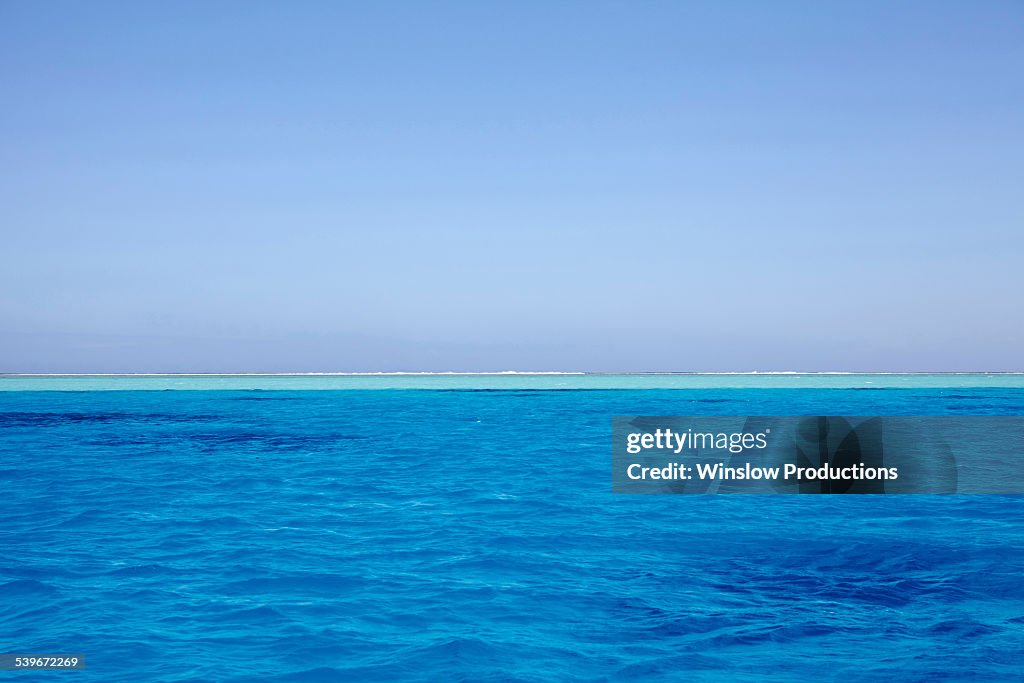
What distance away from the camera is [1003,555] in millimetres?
13500

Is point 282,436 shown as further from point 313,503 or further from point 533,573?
point 533,573

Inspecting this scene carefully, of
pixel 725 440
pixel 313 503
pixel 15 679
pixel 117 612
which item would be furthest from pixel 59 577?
pixel 725 440

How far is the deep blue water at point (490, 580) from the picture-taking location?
8.83 metres

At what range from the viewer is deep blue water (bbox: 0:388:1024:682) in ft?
29.0

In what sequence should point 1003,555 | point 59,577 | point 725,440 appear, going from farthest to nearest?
1. point 725,440
2. point 1003,555
3. point 59,577

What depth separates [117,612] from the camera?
33.7ft

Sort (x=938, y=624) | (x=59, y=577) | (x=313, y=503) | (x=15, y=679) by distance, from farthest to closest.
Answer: (x=313, y=503) → (x=59, y=577) → (x=938, y=624) → (x=15, y=679)

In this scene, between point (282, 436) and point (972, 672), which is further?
point (282, 436)

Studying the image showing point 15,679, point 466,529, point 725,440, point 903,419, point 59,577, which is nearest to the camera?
point 15,679

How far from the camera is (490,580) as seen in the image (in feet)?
39.6

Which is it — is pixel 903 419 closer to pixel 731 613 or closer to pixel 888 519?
pixel 888 519

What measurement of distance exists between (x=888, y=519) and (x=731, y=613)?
30.1 feet

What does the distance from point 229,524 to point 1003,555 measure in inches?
623

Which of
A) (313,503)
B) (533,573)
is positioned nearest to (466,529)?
(533,573)
